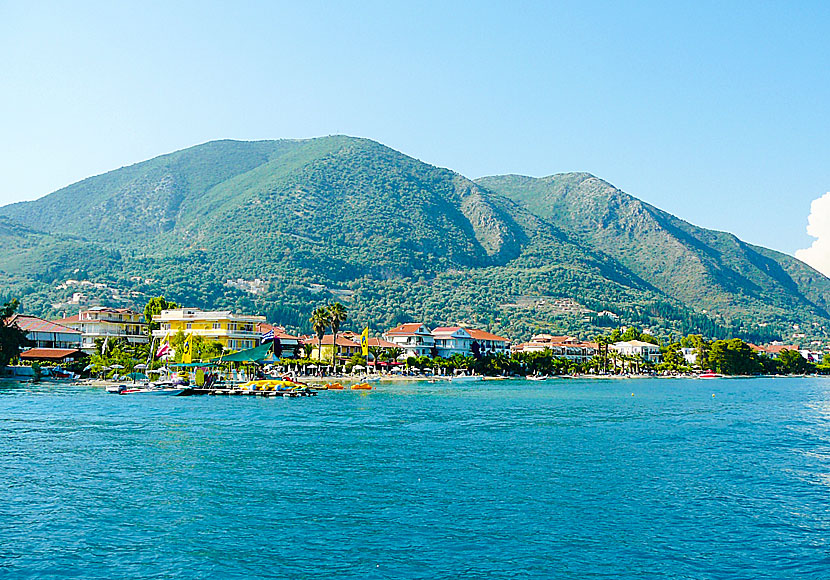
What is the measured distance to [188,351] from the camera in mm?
85562

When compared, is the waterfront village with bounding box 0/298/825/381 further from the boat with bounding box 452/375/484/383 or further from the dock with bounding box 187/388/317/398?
the dock with bounding box 187/388/317/398

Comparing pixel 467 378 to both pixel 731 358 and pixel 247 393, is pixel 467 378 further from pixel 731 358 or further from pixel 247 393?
pixel 731 358

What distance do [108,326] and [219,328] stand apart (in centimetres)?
2564


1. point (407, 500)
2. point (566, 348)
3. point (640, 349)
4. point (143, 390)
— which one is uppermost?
point (566, 348)

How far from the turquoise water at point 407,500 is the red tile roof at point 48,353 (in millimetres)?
56854

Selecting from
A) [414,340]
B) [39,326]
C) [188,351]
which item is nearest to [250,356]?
[188,351]

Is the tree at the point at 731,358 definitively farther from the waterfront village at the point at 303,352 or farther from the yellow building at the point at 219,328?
the yellow building at the point at 219,328

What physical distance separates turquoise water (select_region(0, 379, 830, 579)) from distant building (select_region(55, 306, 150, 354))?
70075mm

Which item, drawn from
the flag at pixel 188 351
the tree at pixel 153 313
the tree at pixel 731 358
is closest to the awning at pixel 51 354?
the tree at pixel 153 313

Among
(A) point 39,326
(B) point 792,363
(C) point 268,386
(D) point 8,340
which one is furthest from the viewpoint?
(B) point 792,363

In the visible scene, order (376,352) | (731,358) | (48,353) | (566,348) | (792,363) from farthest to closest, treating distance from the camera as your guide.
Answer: (792,363) < (566,348) < (731,358) < (376,352) < (48,353)

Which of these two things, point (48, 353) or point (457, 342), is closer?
point (48, 353)

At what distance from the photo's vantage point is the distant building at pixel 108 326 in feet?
373

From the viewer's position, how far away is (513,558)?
18.6m
